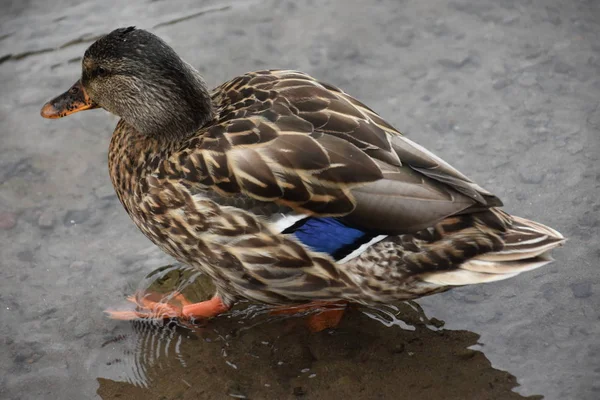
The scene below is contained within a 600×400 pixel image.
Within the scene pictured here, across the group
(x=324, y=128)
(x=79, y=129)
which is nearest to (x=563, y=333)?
(x=324, y=128)

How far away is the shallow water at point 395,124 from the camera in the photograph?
4.50 metres

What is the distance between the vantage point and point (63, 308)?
4.94m

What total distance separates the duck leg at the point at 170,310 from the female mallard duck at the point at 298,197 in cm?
25

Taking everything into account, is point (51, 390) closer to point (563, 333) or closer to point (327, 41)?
point (563, 333)

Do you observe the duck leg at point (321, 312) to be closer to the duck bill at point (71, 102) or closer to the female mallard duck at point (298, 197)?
the female mallard duck at point (298, 197)

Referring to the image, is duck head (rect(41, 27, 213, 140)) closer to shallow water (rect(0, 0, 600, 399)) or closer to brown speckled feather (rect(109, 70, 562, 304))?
brown speckled feather (rect(109, 70, 562, 304))

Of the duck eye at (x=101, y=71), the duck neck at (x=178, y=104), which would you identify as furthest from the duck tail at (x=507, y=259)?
the duck eye at (x=101, y=71)

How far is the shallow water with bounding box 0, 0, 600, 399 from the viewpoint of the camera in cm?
450

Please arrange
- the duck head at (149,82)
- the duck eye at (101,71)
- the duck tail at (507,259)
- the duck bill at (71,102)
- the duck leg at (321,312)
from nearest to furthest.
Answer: the duck tail at (507,259), the duck head at (149,82), the duck eye at (101,71), the duck leg at (321,312), the duck bill at (71,102)

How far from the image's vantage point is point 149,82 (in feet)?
15.2

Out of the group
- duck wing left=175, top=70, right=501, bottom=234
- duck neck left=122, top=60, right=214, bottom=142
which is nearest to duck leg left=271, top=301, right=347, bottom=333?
duck wing left=175, top=70, right=501, bottom=234

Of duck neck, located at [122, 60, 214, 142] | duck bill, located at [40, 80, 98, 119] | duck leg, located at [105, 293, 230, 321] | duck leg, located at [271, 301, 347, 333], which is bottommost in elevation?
duck leg, located at [105, 293, 230, 321]

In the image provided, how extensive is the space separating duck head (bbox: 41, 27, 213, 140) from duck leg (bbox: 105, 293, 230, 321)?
99 cm

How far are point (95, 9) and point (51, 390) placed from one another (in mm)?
3548
